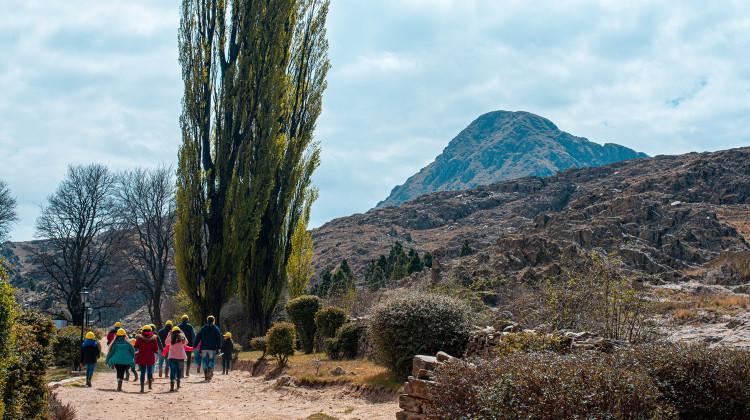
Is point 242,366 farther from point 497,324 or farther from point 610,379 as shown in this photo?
point 610,379

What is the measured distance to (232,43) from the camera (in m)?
19.0

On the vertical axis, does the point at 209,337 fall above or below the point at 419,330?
below

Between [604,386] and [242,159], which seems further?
[242,159]

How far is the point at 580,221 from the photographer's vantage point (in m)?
46.5

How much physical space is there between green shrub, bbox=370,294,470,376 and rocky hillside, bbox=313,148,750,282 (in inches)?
177

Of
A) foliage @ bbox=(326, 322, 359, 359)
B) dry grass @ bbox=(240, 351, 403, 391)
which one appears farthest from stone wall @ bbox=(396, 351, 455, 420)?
foliage @ bbox=(326, 322, 359, 359)

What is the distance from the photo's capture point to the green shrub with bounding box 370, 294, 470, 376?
8.97 meters

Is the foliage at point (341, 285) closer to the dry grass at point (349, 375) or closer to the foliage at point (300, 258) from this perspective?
the foliage at point (300, 258)

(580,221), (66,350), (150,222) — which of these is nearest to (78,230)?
(150,222)

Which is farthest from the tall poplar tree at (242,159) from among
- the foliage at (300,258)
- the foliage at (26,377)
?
the foliage at (26,377)

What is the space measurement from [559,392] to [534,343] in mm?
2725

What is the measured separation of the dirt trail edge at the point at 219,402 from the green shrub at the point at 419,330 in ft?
3.27

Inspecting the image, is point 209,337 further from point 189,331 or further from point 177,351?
point 177,351

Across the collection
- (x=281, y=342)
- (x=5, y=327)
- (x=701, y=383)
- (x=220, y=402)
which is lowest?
(x=220, y=402)
